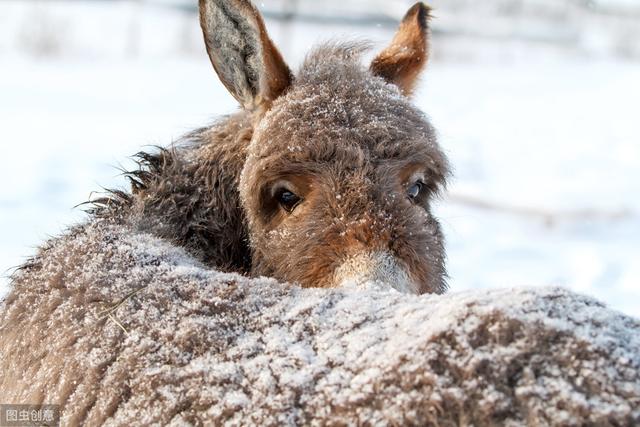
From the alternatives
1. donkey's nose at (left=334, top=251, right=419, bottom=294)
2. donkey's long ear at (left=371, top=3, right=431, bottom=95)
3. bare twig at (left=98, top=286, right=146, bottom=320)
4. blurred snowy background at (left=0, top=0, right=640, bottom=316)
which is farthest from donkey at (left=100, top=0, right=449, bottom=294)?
bare twig at (left=98, top=286, right=146, bottom=320)

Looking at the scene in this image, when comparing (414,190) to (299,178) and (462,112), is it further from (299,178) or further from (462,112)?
(462,112)

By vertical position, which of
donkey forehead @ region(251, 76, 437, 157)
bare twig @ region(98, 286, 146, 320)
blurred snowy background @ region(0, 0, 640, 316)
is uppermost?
blurred snowy background @ region(0, 0, 640, 316)

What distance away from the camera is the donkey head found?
302 cm

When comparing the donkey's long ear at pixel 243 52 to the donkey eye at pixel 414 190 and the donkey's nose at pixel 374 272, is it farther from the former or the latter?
the donkey's nose at pixel 374 272

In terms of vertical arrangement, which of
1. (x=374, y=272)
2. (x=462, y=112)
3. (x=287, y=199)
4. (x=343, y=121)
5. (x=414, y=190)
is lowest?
(x=374, y=272)

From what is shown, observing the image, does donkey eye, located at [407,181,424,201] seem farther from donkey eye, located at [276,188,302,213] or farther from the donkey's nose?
the donkey's nose

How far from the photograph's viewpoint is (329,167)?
3277 millimetres

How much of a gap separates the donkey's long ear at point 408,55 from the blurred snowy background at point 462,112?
0.53 m

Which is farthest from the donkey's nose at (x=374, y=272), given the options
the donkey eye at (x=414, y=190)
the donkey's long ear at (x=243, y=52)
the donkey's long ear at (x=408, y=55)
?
the donkey's long ear at (x=408, y=55)

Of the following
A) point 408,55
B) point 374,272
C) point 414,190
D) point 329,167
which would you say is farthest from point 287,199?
point 408,55

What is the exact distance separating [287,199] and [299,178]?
0.15 metres

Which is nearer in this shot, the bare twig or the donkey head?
the bare twig

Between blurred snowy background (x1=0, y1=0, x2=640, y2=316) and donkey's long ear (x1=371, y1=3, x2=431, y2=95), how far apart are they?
0.53 meters

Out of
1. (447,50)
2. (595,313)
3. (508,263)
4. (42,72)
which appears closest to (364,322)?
(595,313)
